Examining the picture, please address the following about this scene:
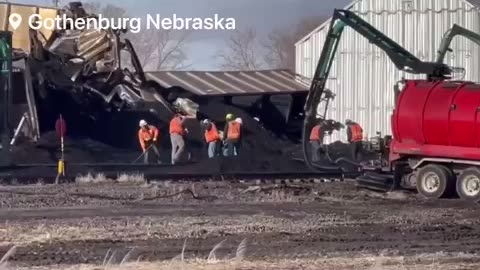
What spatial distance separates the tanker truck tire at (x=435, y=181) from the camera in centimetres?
2645

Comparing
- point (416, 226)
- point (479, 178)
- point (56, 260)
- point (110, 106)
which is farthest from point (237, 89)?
point (56, 260)

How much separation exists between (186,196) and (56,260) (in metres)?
10.3

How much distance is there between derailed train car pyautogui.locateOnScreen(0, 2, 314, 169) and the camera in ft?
132

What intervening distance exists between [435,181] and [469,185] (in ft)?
2.80

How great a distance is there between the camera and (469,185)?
85.5ft

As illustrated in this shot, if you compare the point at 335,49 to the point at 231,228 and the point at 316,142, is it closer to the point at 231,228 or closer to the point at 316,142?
the point at 316,142

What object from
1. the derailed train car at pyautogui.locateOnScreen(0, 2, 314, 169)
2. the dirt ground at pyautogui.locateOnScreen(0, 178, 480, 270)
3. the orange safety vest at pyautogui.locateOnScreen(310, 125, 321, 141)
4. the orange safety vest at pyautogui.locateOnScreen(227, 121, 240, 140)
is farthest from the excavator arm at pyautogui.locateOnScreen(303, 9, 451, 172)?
the derailed train car at pyautogui.locateOnScreen(0, 2, 314, 169)

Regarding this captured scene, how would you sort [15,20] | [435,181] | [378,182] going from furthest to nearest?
[15,20], [378,182], [435,181]

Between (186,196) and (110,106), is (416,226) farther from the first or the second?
(110,106)

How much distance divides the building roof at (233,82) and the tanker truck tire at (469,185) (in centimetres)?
1998

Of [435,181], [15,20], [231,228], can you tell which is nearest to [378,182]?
[435,181]

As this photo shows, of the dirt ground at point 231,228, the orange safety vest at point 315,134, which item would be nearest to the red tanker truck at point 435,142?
the dirt ground at point 231,228

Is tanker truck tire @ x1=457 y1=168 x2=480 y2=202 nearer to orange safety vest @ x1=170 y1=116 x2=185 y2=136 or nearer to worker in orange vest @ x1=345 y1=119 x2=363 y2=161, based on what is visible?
worker in orange vest @ x1=345 y1=119 x2=363 y2=161

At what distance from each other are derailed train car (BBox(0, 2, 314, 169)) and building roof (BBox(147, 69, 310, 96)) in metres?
0.08
